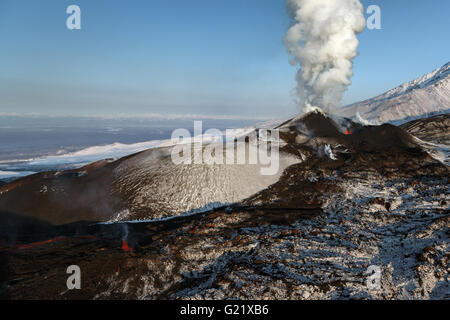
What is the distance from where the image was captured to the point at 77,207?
13844mm

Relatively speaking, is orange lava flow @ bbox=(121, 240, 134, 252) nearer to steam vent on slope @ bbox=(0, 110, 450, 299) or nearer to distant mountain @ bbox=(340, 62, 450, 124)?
steam vent on slope @ bbox=(0, 110, 450, 299)

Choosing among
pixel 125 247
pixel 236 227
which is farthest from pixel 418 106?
pixel 125 247

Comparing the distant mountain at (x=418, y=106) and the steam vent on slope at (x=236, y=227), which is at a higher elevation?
the distant mountain at (x=418, y=106)

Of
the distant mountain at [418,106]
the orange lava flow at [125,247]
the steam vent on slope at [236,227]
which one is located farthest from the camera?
the distant mountain at [418,106]

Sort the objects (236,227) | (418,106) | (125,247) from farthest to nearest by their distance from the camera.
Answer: (418,106), (236,227), (125,247)

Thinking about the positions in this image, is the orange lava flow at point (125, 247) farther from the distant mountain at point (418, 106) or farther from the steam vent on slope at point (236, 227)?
the distant mountain at point (418, 106)

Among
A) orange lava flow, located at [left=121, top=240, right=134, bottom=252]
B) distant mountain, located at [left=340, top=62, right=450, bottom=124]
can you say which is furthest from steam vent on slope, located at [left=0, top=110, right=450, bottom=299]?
distant mountain, located at [left=340, top=62, right=450, bottom=124]

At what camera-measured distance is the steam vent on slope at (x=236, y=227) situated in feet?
23.1

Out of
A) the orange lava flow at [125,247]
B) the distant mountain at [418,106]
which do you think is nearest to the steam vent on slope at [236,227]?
the orange lava flow at [125,247]

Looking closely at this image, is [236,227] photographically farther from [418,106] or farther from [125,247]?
[418,106]

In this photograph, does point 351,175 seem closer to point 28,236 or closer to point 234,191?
point 234,191

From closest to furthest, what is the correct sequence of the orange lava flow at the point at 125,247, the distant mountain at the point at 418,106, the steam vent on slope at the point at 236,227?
the steam vent on slope at the point at 236,227 < the orange lava flow at the point at 125,247 < the distant mountain at the point at 418,106

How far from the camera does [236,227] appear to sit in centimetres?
1084
